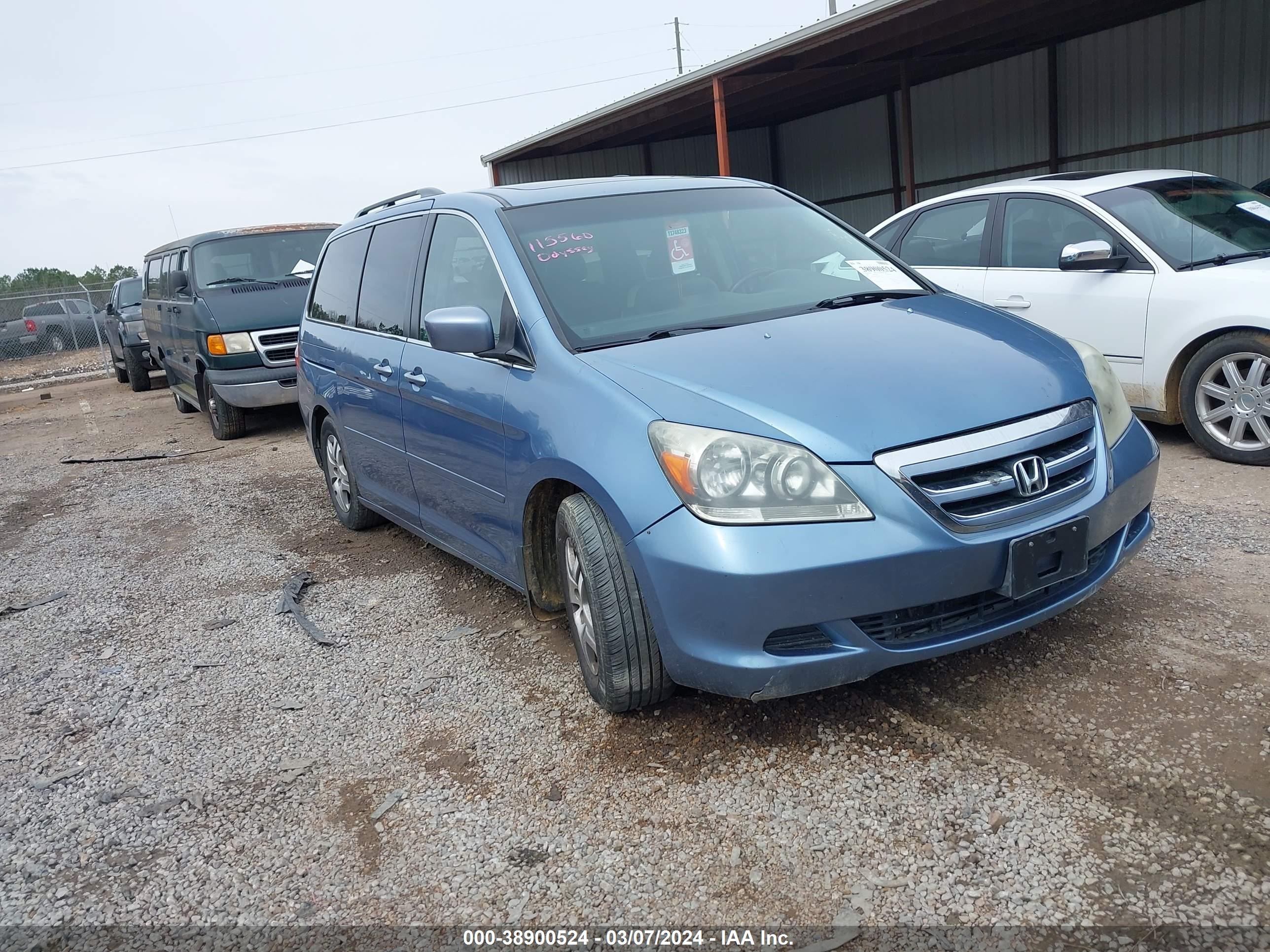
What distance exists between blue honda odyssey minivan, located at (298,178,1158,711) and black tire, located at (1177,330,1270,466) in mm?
2308

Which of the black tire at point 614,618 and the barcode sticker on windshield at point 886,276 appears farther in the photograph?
the barcode sticker on windshield at point 886,276

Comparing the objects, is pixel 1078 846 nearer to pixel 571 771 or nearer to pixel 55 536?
pixel 571 771

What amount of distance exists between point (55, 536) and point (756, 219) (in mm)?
5193

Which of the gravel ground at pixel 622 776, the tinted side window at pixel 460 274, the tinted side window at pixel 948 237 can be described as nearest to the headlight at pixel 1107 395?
the gravel ground at pixel 622 776

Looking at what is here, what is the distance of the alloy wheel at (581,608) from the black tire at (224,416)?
23.6 feet

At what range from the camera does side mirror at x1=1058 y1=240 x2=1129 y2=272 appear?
217 inches

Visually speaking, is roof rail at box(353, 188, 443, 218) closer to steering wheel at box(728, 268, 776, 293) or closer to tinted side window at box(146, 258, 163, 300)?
steering wheel at box(728, 268, 776, 293)

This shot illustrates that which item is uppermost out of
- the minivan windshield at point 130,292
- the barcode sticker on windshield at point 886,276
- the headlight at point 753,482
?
the minivan windshield at point 130,292

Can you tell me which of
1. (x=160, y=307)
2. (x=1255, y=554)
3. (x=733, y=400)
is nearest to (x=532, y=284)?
(x=733, y=400)

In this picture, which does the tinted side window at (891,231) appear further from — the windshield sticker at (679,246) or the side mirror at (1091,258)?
the windshield sticker at (679,246)

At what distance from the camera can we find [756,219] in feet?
13.3

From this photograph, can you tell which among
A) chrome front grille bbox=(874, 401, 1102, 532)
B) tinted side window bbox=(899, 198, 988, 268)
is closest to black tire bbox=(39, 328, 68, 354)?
tinted side window bbox=(899, 198, 988, 268)

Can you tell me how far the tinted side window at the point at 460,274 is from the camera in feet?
11.9

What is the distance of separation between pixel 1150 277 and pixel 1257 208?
3.59 ft
